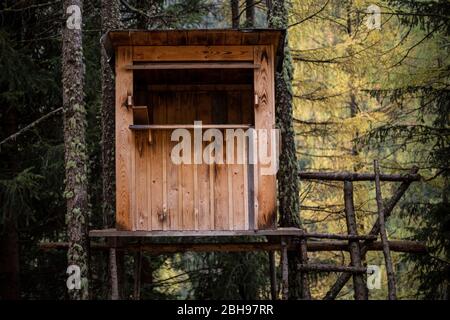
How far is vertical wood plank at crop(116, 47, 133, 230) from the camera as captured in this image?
9.20 meters

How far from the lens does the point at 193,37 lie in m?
9.46

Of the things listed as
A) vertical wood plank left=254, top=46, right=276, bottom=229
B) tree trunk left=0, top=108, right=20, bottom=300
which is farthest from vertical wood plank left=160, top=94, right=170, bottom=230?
tree trunk left=0, top=108, right=20, bottom=300

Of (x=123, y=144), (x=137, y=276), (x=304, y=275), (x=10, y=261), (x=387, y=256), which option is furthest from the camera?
(x=10, y=261)

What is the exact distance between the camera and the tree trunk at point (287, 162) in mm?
11391

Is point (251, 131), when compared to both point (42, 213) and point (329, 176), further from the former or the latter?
point (42, 213)

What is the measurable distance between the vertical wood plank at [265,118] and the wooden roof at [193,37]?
176 millimetres

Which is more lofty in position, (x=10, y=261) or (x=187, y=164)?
(x=187, y=164)

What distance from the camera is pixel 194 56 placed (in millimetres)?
9578

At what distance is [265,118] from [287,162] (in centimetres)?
241

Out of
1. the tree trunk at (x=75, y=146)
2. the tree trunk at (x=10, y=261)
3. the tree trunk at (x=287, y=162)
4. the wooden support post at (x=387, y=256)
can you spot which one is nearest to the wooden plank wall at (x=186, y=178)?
the tree trunk at (x=75, y=146)

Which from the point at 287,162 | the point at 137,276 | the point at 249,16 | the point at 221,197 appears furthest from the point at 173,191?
the point at 249,16

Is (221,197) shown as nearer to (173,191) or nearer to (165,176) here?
(173,191)

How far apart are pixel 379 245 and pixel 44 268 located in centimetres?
751
